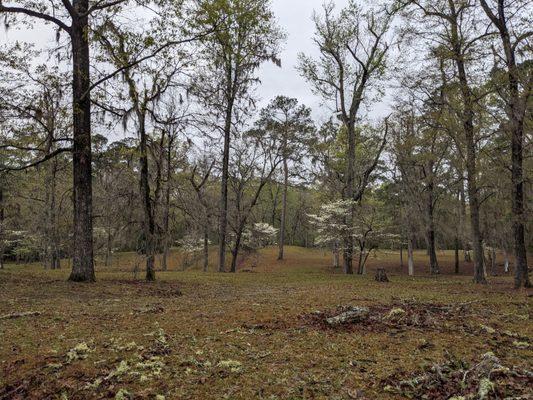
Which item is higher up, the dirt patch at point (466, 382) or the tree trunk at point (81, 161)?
the tree trunk at point (81, 161)

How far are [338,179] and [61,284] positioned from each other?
2606 centimetres

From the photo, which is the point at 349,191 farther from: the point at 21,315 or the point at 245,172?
the point at 21,315

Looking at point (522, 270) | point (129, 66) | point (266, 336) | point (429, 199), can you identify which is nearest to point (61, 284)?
point (129, 66)

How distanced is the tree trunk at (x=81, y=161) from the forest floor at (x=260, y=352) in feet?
11.7

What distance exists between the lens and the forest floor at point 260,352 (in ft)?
12.1

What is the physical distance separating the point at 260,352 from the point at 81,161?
31.2 ft

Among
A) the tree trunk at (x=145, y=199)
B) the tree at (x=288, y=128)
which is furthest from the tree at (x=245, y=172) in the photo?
the tree trunk at (x=145, y=199)

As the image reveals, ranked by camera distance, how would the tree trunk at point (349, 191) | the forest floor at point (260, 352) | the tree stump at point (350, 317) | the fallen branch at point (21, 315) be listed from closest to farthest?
the forest floor at point (260, 352)
the tree stump at point (350, 317)
the fallen branch at point (21, 315)
the tree trunk at point (349, 191)

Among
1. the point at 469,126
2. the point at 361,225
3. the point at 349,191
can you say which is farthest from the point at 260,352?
the point at 361,225

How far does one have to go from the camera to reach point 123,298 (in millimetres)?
9617

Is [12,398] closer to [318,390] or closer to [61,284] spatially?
[318,390]

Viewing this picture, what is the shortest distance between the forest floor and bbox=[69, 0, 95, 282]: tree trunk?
11.7ft

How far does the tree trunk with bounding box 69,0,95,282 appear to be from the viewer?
11906 mm

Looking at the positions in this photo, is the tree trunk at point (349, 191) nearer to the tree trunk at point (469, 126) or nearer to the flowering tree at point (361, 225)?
the flowering tree at point (361, 225)
